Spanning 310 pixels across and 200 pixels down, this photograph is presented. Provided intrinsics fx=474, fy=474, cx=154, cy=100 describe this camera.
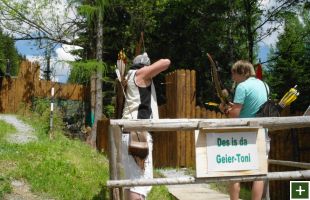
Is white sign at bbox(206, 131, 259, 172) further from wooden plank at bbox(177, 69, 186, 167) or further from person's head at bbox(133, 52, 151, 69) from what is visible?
wooden plank at bbox(177, 69, 186, 167)

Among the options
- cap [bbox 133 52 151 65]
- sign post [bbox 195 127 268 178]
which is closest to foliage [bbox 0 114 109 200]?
cap [bbox 133 52 151 65]

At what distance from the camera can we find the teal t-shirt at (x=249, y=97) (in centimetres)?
451

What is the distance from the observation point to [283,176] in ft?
11.4

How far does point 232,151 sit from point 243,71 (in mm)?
1609

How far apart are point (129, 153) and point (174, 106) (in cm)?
739

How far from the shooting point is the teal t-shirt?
14.8 ft

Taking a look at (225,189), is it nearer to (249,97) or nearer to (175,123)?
(249,97)

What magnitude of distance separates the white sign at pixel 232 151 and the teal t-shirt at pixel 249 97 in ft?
3.94

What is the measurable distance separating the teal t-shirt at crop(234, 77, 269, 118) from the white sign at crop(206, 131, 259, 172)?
1.20 metres

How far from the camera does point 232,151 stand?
10.7ft

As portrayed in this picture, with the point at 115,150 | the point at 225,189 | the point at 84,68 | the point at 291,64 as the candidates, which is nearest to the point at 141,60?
the point at 115,150

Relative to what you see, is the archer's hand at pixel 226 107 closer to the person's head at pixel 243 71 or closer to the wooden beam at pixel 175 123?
the person's head at pixel 243 71

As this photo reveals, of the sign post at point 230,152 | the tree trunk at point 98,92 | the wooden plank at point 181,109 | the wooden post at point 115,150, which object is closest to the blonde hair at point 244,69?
the sign post at point 230,152

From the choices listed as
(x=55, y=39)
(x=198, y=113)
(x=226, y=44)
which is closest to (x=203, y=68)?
(x=226, y=44)
